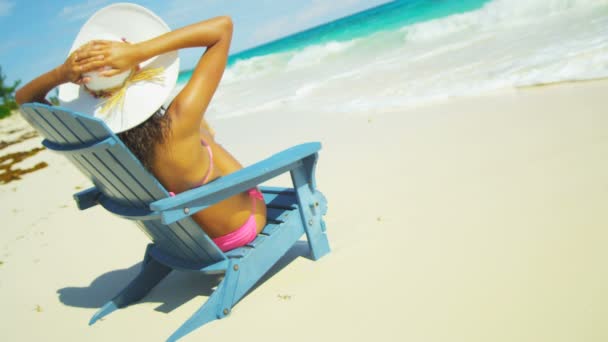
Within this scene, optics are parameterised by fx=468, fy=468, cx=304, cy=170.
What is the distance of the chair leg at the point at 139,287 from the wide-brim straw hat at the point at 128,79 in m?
1.26

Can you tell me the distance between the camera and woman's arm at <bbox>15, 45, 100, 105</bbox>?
203cm

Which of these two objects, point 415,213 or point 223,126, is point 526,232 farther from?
point 223,126

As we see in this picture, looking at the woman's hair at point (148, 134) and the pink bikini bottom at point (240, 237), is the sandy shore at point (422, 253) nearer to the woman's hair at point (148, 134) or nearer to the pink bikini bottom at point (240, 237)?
the pink bikini bottom at point (240, 237)

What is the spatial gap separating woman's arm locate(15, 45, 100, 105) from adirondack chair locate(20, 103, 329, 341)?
5.8 inches

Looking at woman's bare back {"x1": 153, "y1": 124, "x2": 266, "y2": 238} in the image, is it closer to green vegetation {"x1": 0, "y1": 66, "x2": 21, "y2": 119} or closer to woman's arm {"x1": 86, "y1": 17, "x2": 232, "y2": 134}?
woman's arm {"x1": 86, "y1": 17, "x2": 232, "y2": 134}

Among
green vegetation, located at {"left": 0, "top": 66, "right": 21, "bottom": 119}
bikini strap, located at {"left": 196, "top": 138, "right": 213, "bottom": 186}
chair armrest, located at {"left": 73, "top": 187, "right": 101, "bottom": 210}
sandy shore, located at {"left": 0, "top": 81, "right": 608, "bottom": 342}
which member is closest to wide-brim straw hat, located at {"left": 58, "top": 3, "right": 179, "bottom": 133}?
bikini strap, located at {"left": 196, "top": 138, "right": 213, "bottom": 186}

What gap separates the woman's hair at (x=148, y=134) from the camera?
2.18 m

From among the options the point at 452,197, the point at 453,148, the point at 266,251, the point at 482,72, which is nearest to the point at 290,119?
the point at 482,72

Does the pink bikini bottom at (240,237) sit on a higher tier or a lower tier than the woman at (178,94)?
lower

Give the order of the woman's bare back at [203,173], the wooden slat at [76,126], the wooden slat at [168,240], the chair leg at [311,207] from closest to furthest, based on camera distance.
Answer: the wooden slat at [76,126]
the woman's bare back at [203,173]
the wooden slat at [168,240]
the chair leg at [311,207]

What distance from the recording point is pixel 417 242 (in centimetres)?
282

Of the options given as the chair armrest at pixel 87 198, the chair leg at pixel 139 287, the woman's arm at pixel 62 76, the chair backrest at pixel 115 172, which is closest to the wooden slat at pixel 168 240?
the chair backrest at pixel 115 172

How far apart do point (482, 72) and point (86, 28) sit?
20.7ft

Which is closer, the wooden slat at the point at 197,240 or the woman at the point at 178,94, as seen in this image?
the woman at the point at 178,94
